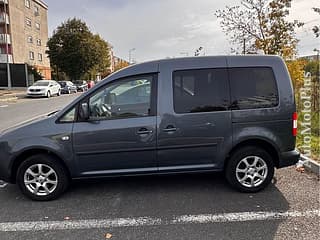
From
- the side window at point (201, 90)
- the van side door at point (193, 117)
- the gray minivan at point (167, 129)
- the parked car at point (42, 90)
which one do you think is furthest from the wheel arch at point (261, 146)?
the parked car at point (42, 90)

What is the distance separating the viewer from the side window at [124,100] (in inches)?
156

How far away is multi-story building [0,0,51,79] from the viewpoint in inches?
1391

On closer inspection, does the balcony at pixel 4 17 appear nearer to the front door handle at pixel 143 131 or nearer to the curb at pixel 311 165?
the front door handle at pixel 143 131

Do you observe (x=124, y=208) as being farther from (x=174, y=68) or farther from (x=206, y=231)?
(x=174, y=68)

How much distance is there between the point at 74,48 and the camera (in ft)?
129

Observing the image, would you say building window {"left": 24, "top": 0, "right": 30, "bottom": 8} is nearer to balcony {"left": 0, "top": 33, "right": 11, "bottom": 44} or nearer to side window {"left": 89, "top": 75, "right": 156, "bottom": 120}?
balcony {"left": 0, "top": 33, "right": 11, "bottom": 44}

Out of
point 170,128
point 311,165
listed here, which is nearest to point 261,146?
point 170,128

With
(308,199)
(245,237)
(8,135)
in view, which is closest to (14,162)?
(8,135)

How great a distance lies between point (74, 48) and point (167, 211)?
39.1 metres

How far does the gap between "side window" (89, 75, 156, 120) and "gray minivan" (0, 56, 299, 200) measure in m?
0.01

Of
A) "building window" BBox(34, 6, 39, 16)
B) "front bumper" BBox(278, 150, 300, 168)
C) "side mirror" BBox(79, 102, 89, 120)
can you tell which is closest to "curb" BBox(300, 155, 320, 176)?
"front bumper" BBox(278, 150, 300, 168)

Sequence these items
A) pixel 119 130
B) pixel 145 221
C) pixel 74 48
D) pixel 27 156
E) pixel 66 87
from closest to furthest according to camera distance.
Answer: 1. pixel 145 221
2. pixel 119 130
3. pixel 27 156
4. pixel 66 87
5. pixel 74 48

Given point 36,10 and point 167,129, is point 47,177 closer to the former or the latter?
point 167,129

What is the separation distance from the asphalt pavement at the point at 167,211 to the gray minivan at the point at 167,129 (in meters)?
0.31
